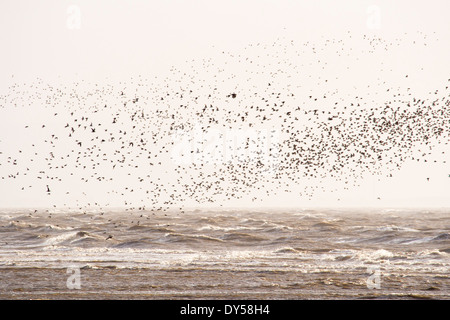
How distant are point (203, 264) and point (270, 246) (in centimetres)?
1174

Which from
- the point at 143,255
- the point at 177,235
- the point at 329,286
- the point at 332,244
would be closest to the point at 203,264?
the point at 143,255

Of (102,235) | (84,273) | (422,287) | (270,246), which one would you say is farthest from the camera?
(102,235)

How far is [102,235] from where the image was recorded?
48.8 metres

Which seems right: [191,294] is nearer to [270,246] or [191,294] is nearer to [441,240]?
[270,246]

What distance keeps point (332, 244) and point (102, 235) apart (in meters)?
20.3

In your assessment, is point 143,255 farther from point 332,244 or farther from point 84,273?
point 332,244

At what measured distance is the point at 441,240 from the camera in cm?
4147

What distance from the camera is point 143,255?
3291 centimetres

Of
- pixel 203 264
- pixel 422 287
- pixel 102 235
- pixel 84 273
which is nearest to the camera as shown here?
pixel 422 287

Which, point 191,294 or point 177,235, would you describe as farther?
point 177,235
